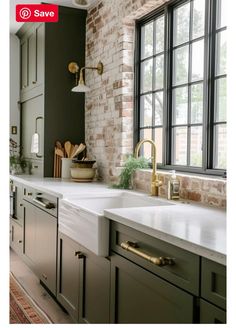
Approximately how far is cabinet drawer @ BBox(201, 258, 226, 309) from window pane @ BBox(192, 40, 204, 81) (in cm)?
154

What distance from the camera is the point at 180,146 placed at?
2.74 metres

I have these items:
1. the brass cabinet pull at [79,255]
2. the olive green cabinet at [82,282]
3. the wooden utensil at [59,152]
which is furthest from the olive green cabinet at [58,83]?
the brass cabinet pull at [79,255]

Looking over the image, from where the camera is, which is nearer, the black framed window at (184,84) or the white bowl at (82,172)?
the black framed window at (184,84)

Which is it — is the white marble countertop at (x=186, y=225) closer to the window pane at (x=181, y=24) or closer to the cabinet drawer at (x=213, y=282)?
the cabinet drawer at (x=213, y=282)

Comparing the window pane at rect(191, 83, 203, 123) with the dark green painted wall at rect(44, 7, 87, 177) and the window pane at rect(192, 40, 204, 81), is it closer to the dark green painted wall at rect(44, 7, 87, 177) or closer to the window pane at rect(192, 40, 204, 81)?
the window pane at rect(192, 40, 204, 81)

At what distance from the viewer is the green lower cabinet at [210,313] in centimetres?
119

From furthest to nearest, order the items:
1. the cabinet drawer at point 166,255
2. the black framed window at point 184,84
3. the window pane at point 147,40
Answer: the window pane at point 147,40
the black framed window at point 184,84
the cabinet drawer at point 166,255

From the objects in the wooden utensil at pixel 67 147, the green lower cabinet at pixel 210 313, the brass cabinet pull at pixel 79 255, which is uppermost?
the wooden utensil at pixel 67 147

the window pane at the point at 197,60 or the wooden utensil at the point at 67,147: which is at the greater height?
the window pane at the point at 197,60

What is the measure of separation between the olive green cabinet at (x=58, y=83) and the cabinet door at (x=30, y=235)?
1.95 ft

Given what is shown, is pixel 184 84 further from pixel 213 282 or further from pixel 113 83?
pixel 213 282

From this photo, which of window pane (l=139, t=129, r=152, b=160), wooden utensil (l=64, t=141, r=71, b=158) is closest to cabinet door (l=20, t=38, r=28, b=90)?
wooden utensil (l=64, t=141, r=71, b=158)

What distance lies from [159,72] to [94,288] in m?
1.65

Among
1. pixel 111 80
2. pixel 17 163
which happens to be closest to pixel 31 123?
pixel 17 163
